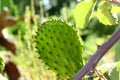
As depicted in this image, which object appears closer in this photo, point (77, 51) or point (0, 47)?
point (77, 51)

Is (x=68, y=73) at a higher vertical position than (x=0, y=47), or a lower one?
lower

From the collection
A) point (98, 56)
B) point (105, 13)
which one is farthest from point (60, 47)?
point (98, 56)

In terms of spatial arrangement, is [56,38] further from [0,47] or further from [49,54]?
[0,47]

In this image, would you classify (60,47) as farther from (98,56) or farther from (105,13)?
(98,56)

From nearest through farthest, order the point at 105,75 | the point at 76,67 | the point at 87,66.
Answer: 1. the point at 87,66
2. the point at 105,75
3. the point at 76,67

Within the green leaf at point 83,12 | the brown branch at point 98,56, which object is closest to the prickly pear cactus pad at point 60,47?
the green leaf at point 83,12

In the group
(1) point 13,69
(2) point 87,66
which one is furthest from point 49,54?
(1) point 13,69

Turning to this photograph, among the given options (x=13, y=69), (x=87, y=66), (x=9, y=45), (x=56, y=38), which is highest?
(x=9, y=45)

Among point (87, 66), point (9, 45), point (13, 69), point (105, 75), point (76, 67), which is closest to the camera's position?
point (87, 66)
